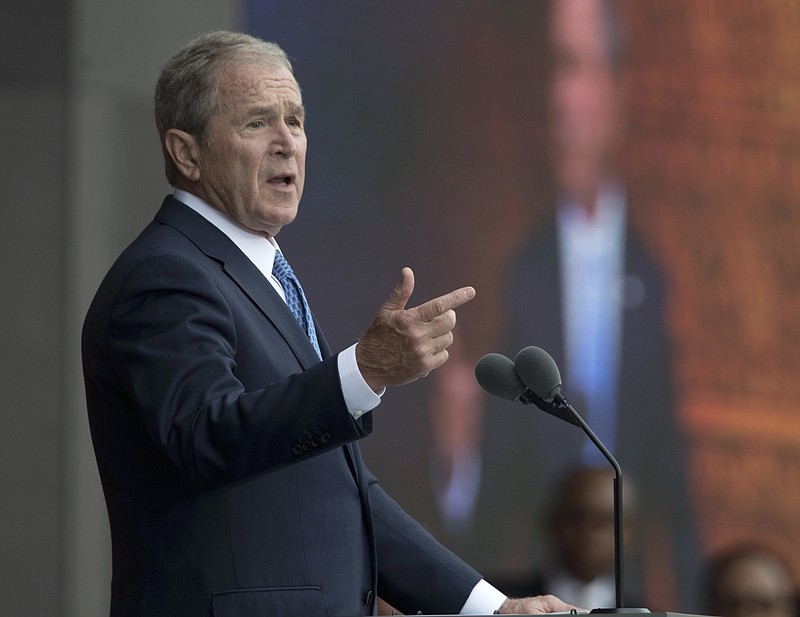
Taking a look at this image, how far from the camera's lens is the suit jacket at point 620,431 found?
4.64 meters

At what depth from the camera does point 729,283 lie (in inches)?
200

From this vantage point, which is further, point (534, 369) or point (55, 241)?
point (55, 241)

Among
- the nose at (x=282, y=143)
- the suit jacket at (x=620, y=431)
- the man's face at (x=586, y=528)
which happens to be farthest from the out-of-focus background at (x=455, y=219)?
the nose at (x=282, y=143)

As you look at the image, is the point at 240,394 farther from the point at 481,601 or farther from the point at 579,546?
the point at 579,546

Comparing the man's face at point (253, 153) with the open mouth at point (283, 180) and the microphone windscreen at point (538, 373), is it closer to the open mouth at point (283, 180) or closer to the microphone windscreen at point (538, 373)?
the open mouth at point (283, 180)

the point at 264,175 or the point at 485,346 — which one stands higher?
the point at 264,175

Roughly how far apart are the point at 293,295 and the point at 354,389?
561 mm

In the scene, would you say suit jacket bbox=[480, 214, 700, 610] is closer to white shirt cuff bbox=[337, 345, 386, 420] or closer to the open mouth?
the open mouth

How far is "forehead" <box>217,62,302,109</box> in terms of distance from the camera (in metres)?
2.45

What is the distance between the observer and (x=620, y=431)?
4.78m

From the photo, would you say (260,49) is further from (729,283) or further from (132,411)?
(729,283)

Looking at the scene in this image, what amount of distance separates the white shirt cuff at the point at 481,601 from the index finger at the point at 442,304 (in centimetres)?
76

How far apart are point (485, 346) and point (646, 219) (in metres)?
0.84

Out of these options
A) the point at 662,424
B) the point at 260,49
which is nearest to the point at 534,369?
the point at 260,49
